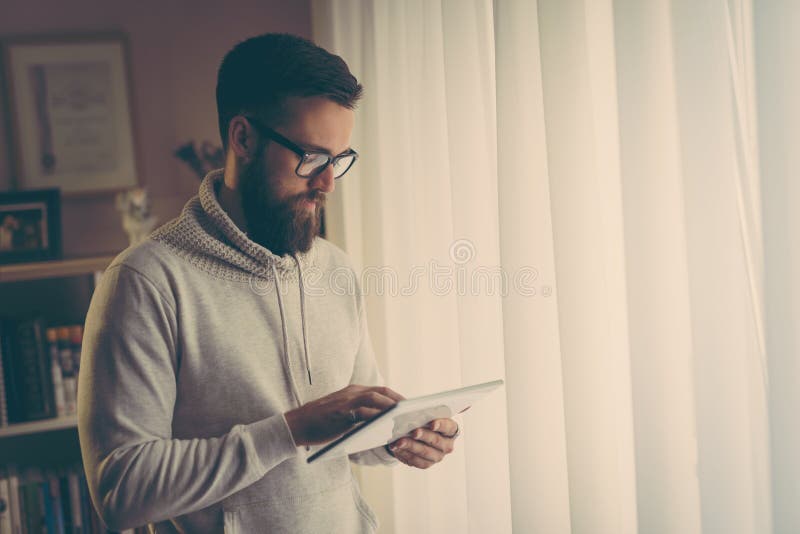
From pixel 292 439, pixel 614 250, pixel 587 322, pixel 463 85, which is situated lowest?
pixel 292 439

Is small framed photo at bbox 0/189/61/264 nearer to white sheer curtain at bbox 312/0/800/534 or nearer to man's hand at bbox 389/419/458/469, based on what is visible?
white sheer curtain at bbox 312/0/800/534

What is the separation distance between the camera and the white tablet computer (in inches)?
32.7

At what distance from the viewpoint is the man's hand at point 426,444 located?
1050 millimetres

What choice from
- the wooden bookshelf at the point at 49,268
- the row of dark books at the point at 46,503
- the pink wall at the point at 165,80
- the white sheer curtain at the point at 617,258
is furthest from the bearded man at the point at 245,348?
the pink wall at the point at 165,80

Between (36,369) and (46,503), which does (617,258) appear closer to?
(36,369)

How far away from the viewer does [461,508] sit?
1.51m

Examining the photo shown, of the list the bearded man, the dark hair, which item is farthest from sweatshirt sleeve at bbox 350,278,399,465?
the dark hair

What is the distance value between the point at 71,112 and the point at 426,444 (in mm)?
1825

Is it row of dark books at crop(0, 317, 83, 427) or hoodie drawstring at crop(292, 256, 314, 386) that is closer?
hoodie drawstring at crop(292, 256, 314, 386)

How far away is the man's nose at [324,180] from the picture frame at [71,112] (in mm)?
1465

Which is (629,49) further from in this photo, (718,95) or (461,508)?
(461,508)

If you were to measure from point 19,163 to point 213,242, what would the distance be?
156 cm

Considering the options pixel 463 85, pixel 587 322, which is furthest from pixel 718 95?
pixel 463 85

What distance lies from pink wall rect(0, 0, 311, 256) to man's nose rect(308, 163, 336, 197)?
4.61 feet
